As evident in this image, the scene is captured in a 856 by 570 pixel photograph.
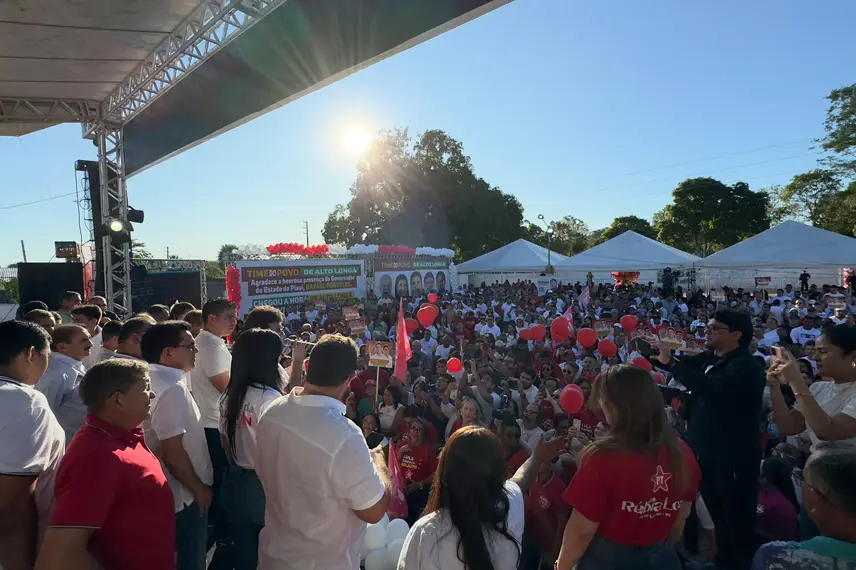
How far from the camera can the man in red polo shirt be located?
149 centimetres

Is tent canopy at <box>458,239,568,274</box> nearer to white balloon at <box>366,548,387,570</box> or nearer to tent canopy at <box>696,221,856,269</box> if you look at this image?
tent canopy at <box>696,221,856,269</box>

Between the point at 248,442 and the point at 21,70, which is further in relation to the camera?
the point at 21,70

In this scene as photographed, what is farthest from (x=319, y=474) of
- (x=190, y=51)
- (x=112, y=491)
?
(x=190, y=51)

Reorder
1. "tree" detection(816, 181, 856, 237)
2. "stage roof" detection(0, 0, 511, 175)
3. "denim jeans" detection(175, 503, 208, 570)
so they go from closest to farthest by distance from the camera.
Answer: "denim jeans" detection(175, 503, 208, 570) → "stage roof" detection(0, 0, 511, 175) → "tree" detection(816, 181, 856, 237)

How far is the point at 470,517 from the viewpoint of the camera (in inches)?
65.3

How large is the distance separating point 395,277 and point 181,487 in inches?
681

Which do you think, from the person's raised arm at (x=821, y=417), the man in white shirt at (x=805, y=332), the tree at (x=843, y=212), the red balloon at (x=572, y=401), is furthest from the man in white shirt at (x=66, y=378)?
the tree at (x=843, y=212)

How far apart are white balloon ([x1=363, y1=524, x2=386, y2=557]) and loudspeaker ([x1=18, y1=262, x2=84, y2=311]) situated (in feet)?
31.6

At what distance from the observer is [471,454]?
1703 mm

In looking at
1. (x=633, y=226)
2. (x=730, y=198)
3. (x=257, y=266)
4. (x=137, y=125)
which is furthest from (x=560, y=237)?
(x=137, y=125)

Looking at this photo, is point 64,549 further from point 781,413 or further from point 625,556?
point 781,413

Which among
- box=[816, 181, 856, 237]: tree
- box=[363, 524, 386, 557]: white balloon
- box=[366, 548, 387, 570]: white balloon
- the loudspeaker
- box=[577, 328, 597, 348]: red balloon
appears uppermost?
box=[816, 181, 856, 237]: tree

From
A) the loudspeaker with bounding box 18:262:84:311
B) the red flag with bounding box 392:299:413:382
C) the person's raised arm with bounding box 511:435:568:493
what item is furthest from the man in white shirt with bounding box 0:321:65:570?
the loudspeaker with bounding box 18:262:84:311

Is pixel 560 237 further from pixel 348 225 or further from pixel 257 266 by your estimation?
pixel 257 266
